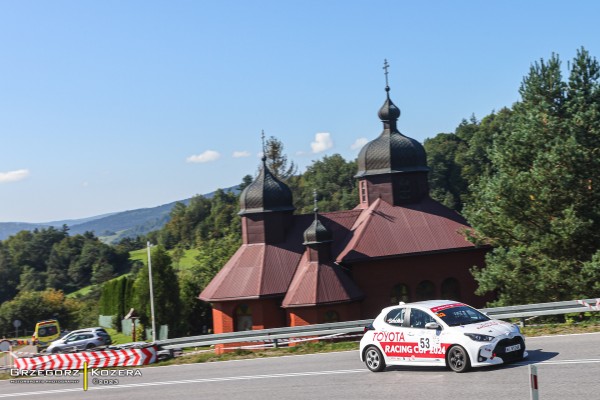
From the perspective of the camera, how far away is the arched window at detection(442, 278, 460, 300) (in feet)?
125

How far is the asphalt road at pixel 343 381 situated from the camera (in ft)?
40.1

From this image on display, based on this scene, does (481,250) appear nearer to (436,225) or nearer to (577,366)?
(436,225)

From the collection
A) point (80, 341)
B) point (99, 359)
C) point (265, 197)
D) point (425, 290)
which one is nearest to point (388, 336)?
point (99, 359)

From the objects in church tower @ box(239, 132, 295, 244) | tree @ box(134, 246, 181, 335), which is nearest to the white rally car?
church tower @ box(239, 132, 295, 244)

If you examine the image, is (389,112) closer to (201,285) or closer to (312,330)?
(312,330)

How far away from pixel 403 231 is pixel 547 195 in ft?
36.0

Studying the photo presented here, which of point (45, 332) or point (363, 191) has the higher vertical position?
point (363, 191)

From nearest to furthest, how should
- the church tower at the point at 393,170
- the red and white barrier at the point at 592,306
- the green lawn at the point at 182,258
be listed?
the red and white barrier at the point at 592,306 < the church tower at the point at 393,170 < the green lawn at the point at 182,258

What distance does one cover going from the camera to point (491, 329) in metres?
13.7

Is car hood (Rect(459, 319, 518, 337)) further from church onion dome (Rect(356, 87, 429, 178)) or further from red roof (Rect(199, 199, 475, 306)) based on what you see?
church onion dome (Rect(356, 87, 429, 178))

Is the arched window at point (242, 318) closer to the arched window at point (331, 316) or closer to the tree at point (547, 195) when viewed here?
the arched window at point (331, 316)

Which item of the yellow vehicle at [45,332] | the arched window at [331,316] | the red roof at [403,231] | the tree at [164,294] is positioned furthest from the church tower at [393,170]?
the yellow vehicle at [45,332]

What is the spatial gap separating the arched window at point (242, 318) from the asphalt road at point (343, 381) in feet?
53.0

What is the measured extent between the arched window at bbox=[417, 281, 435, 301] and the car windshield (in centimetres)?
2310
